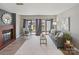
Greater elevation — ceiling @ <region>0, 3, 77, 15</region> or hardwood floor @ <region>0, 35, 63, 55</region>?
ceiling @ <region>0, 3, 77, 15</region>

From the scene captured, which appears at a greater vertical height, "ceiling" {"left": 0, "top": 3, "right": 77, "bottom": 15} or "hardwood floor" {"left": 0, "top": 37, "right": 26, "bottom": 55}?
"ceiling" {"left": 0, "top": 3, "right": 77, "bottom": 15}

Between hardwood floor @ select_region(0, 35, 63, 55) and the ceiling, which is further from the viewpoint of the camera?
hardwood floor @ select_region(0, 35, 63, 55)

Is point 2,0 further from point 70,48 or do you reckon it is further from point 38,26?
point 38,26

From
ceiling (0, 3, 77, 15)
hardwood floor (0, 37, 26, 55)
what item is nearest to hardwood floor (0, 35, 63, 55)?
hardwood floor (0, 37, 26, 55)

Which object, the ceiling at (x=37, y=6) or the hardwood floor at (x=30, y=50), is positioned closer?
the ceiling at (x=37, y=6)

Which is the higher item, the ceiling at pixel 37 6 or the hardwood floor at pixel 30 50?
the ceiling at pixel 37 6

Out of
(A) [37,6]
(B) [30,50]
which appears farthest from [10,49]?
(A) [37,6]

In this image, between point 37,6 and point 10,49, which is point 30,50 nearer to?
point 10,49

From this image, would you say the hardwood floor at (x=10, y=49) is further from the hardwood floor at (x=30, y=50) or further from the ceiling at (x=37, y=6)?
the ceiling at (x=37, y=6)

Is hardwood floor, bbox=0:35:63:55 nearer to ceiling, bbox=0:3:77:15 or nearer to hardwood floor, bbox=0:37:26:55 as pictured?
hardwood floor, bbox=0:37:26:55

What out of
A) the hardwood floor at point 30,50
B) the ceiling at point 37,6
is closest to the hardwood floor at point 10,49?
the hardwood floor at point 30,50

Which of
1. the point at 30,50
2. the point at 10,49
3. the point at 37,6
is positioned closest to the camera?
the point at 37,6

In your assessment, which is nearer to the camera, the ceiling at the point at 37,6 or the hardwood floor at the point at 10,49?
the ceiling at the point at 37,6
